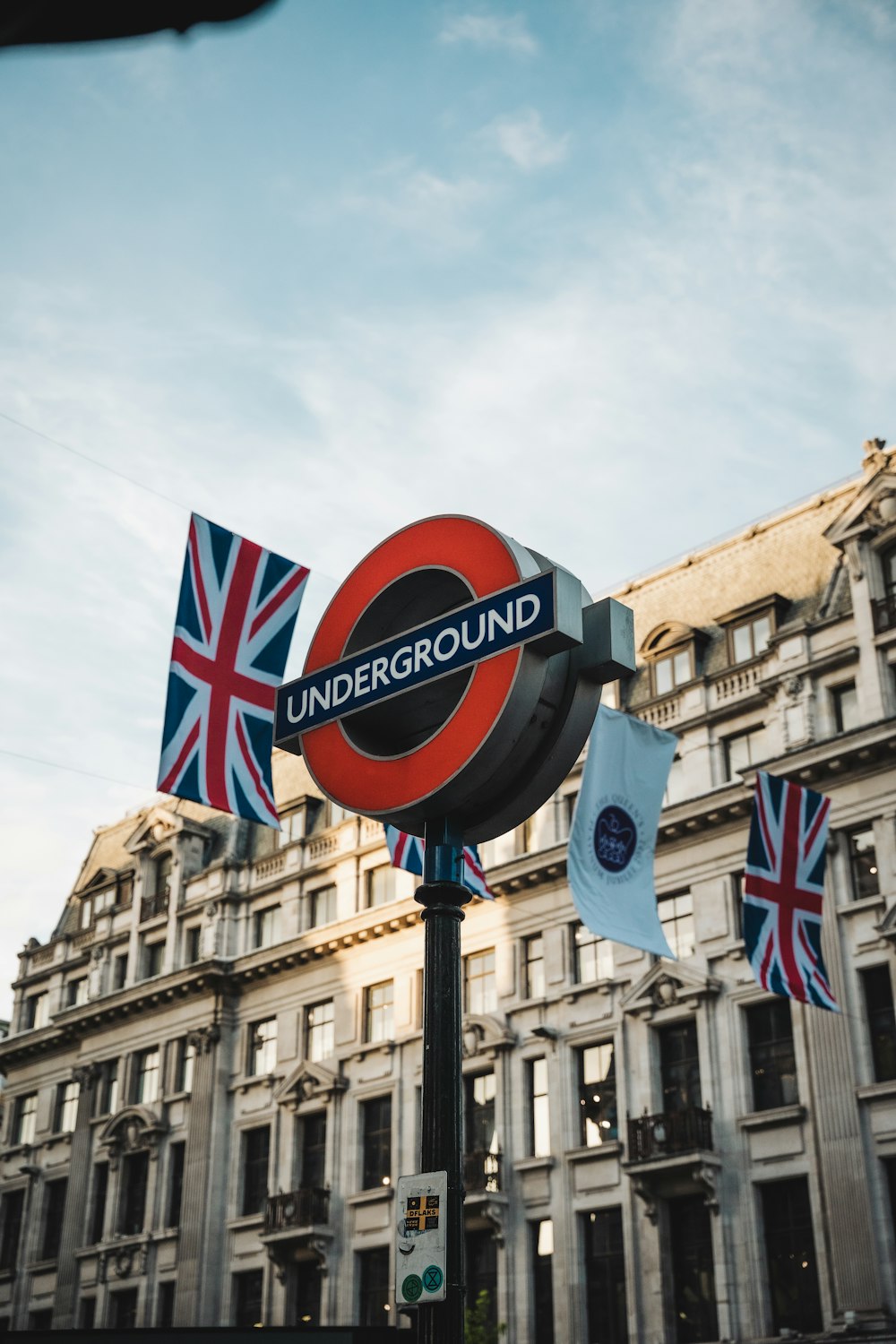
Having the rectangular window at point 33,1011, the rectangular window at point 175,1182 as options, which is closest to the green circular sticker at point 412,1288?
the rectangular window at point 175,1182

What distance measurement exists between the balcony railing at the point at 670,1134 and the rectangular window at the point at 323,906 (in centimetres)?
1577

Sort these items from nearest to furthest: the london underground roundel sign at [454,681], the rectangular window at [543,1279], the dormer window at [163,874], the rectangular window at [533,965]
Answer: the london underground roundel sign at [454,681] → the rectangular window at [543,1279] → the rectangular window at [533,965] → the dormer window at [163,874]

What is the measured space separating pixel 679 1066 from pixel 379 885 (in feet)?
44.9

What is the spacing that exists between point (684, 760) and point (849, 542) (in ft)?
24.4

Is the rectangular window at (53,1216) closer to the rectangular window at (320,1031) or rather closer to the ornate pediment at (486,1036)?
the rectangular window at (320,1031)

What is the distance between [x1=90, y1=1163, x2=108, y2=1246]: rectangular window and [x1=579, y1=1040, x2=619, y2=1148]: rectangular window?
71.8 ft

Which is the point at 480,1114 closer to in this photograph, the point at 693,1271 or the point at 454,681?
the point at 693,1271

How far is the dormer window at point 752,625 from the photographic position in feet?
135

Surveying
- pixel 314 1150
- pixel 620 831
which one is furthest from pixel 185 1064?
pixel 620 831

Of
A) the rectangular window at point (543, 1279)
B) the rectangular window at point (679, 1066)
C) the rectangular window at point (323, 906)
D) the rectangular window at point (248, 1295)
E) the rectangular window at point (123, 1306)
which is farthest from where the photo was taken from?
the rectangular window at point (323, 906)

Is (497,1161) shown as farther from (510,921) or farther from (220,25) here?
(220,25)

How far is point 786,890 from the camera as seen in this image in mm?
27469

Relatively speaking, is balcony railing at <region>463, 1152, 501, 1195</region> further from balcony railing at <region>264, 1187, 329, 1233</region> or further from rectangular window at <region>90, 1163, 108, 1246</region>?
rectangular window at <region>90, 1163, 108, 1246</region>

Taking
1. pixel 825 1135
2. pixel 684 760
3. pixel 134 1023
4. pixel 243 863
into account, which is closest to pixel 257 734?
pixel 825 1135
